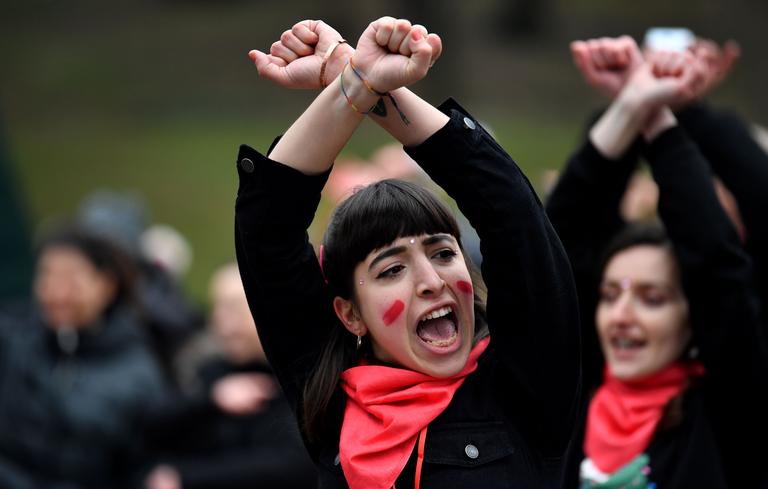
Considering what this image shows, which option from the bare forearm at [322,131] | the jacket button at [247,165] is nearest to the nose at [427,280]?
the bare forearm at [322,131]

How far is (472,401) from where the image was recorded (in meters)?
2.74

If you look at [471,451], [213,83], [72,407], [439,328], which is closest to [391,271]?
[439,328]

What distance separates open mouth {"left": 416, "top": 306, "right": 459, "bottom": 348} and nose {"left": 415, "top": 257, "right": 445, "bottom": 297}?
0.05 metres

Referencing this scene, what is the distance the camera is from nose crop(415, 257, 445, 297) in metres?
2.70

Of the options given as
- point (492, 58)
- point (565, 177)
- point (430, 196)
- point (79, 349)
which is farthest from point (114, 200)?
point (492, 58)

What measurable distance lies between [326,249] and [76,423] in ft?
9.23

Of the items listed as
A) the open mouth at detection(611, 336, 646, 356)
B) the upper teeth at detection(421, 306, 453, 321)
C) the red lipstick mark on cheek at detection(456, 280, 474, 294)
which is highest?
the red lipstick mark on cheek at detection(456, 280, 474, 294)

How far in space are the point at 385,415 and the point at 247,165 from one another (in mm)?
587

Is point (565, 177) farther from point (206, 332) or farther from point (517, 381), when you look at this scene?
point (206, 332)

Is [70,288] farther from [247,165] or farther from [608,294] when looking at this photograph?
[247,165]

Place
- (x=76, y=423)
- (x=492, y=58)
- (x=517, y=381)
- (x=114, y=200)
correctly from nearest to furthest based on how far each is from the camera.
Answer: (x=517, y=381)
(x=76, y=423)
(x=114, y=200)
(x=492, y=58)

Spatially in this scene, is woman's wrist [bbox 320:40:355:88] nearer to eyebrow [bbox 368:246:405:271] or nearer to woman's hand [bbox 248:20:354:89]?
woman's hand [bbox 248:20:354:89]

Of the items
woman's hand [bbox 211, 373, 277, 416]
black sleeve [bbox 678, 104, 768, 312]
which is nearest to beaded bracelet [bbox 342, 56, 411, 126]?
black sleeve [bbox 678, 104, 768, 312]

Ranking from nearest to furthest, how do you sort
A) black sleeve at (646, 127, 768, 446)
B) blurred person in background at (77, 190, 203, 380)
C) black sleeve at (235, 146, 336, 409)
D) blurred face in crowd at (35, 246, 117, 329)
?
black sleeve at (235, 146, 336, 409) < black sleeve at (646, 127, 768, 446) < blurred face in crowd at (35, 246, 117, 329) < blurred person in background at (77, 190, 203, 380)
